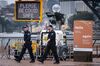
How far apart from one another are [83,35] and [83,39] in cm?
21

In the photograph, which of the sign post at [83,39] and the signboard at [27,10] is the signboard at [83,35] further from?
the signboard at [27,10]

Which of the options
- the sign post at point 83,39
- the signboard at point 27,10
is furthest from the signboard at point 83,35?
the signboard at point 27,10

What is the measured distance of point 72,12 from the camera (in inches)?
2886

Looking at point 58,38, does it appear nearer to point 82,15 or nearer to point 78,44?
point 78,44

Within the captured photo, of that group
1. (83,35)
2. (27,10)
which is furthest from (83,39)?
(27,10)

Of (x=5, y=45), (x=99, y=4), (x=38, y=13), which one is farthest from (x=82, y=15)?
(x=38, y=13)

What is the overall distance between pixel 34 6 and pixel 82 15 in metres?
40.2

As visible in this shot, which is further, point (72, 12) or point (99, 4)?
point (72, 12)

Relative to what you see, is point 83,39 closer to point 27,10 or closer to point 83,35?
point 83,35

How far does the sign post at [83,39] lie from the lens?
27891mm

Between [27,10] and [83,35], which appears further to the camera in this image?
[83,35]

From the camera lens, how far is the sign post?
2789 cm

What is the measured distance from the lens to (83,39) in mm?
28047

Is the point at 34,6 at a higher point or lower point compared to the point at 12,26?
higher
